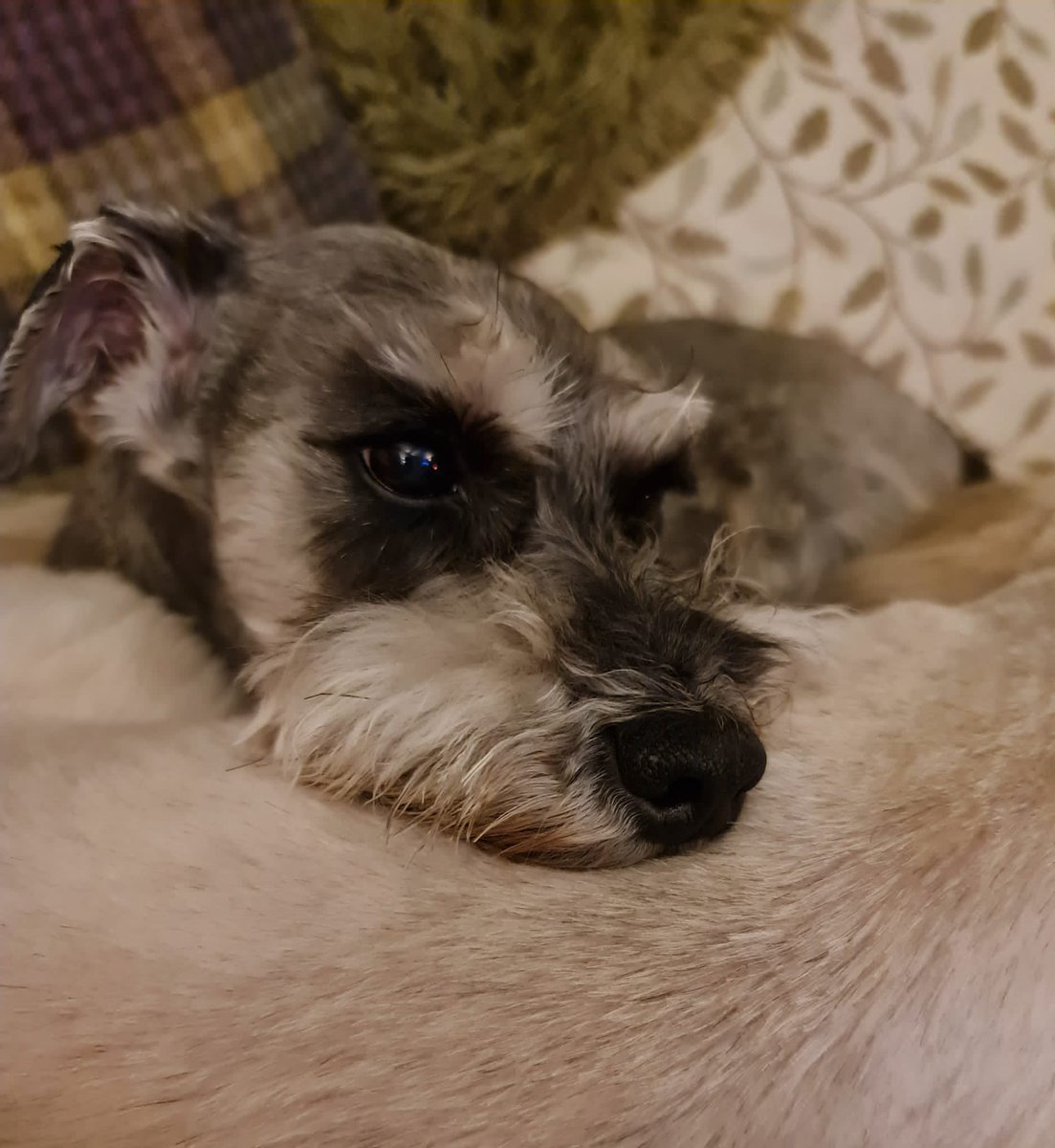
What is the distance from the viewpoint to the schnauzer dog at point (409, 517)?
1.00 meters

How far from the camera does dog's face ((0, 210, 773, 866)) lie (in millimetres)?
996

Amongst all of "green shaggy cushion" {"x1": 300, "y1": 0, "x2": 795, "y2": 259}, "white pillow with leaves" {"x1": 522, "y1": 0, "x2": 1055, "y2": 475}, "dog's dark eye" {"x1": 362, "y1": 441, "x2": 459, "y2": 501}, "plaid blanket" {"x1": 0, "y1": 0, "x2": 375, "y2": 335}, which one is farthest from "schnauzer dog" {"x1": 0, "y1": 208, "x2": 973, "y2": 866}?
"white pillow with leaves" {"x1": 522, "y1": 0, "x2": 1055, "y2": 475}

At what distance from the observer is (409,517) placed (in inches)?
48.2

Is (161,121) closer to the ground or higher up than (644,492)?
higher up

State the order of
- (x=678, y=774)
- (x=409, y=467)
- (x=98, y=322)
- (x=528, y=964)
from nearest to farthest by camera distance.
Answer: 1. (x=528, y=964)
2. (x=678, y=774)
3. (x=409, y=467)
4. (x=98, y=322)

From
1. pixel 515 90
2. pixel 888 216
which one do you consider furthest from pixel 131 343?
pixel 888 216

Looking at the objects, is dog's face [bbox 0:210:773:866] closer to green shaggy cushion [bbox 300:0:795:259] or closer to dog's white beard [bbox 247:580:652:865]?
dog's white beard [bbox 247:580:652:865]

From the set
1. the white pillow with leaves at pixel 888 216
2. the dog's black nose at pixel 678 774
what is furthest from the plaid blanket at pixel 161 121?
the dog's black nose at pixel 678 774

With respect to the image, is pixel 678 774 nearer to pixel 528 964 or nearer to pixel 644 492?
pixel 528 964

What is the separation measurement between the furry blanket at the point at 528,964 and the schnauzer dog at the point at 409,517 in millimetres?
85

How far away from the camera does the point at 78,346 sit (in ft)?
4.61

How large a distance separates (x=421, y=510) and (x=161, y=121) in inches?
36.6

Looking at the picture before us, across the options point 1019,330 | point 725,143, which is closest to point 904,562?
point 1019,330

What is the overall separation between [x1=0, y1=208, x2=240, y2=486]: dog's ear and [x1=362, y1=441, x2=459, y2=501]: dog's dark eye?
0.98 feet
